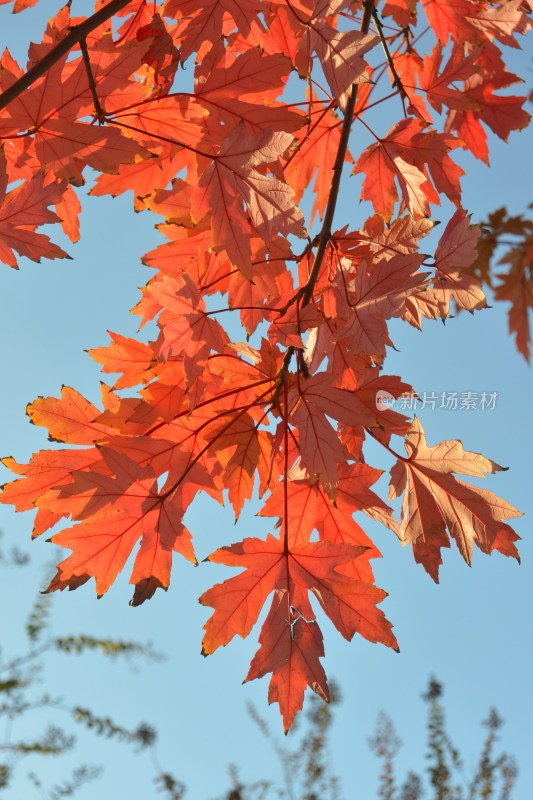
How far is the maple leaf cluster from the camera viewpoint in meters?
0.78

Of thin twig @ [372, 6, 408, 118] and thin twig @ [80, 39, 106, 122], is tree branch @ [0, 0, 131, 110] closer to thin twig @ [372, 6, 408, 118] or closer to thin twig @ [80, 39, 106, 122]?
thin twig @ [80, 39, 106, 122]

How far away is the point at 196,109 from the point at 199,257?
19 cm

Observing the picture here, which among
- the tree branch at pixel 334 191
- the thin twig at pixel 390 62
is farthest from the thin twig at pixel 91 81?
the thin twig at pixel 390 62

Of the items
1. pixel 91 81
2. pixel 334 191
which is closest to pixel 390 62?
pixel 334 191

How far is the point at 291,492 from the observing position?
2.88ft

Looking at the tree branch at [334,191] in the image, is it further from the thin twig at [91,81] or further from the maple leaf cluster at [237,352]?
the thin twig at [91,81]

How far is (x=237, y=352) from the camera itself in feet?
2.88

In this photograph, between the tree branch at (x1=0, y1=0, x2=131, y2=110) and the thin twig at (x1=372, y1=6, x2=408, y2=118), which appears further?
the thin twig at (x1=372, y1=6, x2=408, y2=118)

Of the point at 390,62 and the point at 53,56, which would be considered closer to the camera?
the point at 53,56

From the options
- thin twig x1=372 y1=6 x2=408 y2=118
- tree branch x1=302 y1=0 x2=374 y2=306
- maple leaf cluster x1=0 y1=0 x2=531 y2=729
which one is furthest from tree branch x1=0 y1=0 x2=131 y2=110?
thin twig x1=372 y1=6 x2=408 y2=118

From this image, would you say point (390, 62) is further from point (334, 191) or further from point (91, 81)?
point (91, 81)

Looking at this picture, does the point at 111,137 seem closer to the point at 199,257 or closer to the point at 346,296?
the point at 199,257

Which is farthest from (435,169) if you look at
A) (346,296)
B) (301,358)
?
(301,358)

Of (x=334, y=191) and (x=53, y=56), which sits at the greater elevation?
(x=334, y=191)
